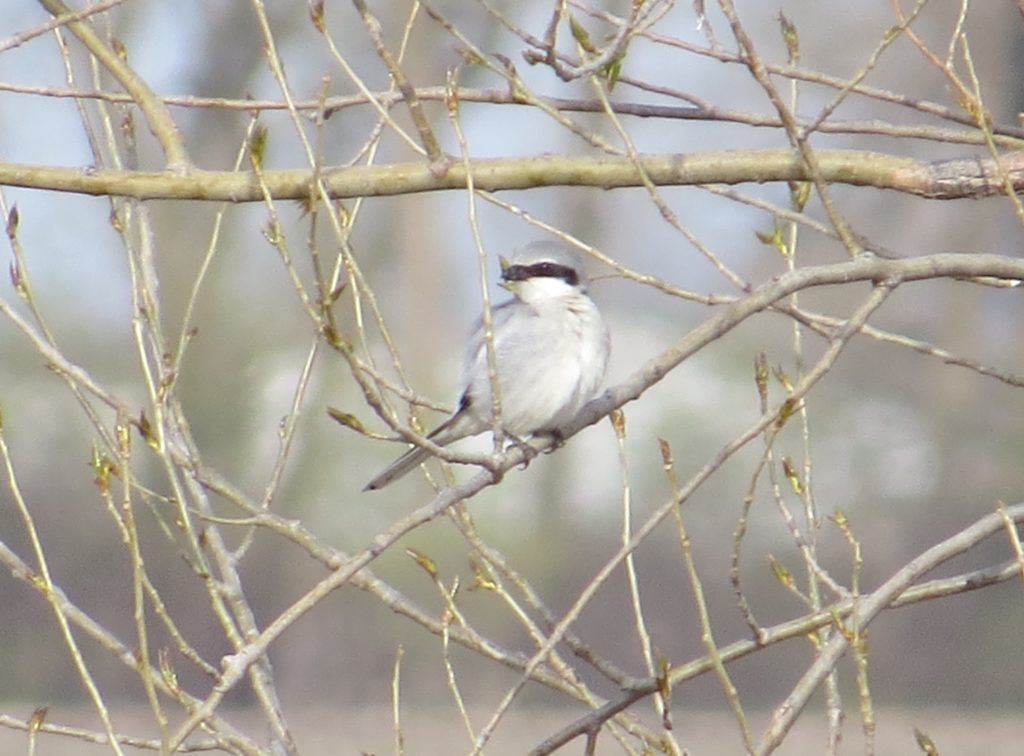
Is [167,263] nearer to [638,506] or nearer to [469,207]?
[638,506]

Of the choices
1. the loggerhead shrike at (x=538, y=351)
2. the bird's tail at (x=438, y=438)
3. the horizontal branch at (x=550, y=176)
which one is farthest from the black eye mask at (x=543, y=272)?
the horizontal branch at (x=550, y=176)

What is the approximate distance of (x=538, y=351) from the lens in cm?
417

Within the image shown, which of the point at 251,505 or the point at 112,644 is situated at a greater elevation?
the point at 251,505

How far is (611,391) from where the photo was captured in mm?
2822

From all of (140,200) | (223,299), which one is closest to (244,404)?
(223,299)

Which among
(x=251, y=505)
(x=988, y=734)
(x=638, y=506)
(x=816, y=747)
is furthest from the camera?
(x=638, y=506)

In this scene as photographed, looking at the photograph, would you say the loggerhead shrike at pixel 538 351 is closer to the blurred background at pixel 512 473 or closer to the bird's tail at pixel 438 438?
the bird's tail at pixel 438 438

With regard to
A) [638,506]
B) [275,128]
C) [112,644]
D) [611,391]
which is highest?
[275,128]

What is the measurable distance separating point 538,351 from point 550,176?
133 cm

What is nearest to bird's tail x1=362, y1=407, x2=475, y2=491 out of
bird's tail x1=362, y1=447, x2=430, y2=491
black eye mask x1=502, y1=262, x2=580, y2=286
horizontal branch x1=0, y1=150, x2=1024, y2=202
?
bird's tail x1=362, y1=447, x2=430, y2=491

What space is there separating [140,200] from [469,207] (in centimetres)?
79

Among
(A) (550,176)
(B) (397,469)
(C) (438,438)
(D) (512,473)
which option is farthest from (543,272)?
(D) (512,473)

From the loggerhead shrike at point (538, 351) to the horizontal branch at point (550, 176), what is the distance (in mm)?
1096

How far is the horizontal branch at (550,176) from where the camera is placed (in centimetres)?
278
